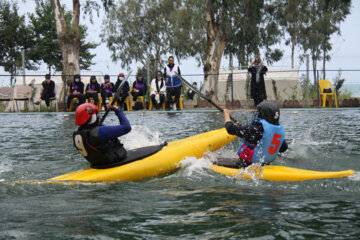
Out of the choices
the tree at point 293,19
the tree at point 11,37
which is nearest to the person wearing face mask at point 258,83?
the tree at point 293,19

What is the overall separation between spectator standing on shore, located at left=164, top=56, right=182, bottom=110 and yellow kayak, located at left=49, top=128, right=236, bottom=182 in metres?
9.92

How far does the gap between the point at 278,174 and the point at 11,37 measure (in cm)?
4381

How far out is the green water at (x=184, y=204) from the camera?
391cm

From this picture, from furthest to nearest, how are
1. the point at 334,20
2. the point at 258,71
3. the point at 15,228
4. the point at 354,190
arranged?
the point at 334,20, the point at 258,71, the point at 354,190, the point at 15,228

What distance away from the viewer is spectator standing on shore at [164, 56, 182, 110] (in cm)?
1714

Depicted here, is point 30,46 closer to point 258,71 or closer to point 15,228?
point 258,71

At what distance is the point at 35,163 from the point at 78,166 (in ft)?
2.62

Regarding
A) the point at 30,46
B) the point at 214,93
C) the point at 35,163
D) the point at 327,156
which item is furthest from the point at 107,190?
the point at 30,46

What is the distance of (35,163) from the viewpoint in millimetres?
7746

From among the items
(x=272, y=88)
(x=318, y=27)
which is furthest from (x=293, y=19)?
(x=272, y=88)

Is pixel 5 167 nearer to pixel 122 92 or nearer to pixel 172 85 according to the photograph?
pixel 172 85

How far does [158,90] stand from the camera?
1841 centimetres

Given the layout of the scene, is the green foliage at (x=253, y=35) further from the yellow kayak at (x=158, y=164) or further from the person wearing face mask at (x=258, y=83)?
the yellow kayak at (x=158, y=164)

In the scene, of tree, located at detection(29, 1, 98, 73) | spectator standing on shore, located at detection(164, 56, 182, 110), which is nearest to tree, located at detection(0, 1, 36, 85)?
tree, located at detection(29, 1, 98, 73)
